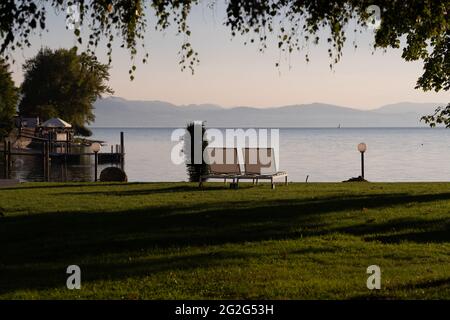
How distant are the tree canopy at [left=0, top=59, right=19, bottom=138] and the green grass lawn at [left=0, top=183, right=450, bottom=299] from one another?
177 feet

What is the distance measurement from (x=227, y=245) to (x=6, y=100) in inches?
2540

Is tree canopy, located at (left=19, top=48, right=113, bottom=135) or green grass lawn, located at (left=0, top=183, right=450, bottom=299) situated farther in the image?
tree canopy, located at (left=19, top=48, right=113, bottom=135)

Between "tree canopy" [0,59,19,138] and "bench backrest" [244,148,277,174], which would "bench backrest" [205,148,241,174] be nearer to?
"bench backrest" [244,148,277,174]

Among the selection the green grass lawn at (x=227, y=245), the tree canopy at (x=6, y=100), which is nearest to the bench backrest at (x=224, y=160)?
the green grass lawn at (x=227, y=245)

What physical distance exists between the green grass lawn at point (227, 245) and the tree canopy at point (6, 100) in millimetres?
54023

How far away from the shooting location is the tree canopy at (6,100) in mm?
72188

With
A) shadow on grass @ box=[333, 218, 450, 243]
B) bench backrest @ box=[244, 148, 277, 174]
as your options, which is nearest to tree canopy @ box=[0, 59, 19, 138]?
bench backrest @ box=[244, 148, 277, 174]

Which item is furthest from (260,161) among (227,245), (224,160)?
(227,245)

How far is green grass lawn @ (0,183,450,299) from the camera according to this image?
909 centimetres

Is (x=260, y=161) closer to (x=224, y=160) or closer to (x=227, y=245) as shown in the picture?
(x=224, y=160)

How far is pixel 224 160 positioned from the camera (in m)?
26.8

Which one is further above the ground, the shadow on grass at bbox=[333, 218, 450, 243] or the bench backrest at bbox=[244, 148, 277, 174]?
the bench backrest at bbox=[244, 148, 277, 174]

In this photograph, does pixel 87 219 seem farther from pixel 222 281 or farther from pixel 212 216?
pixel 222 281

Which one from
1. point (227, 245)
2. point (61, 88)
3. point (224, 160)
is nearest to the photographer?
point (227, 245)
